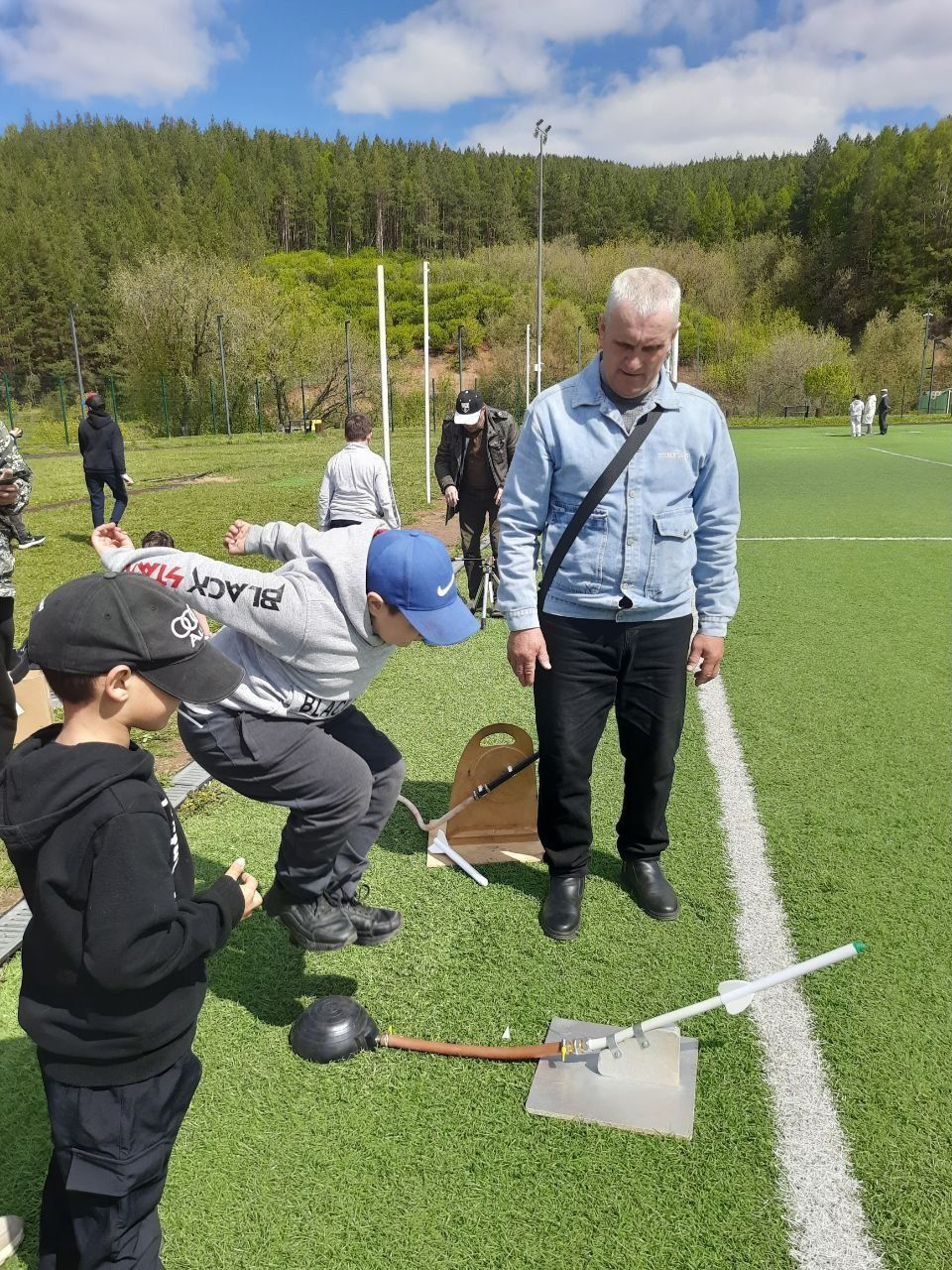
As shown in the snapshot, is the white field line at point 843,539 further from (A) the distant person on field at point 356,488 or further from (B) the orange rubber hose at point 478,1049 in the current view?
(B) the orange rubber hose at point 478,1049

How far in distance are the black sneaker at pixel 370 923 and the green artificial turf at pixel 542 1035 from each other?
78mm

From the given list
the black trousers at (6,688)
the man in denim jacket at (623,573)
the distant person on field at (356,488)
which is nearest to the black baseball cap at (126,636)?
the man in denim jacket at (623,573)

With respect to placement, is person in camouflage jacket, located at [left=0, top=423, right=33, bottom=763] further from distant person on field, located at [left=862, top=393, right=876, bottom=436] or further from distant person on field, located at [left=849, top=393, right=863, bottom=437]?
distant person on field, located at [left=862, top=393, right=876, bottom=436]

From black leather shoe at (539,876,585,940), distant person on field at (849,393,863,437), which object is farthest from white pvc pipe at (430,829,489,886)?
distant person on field at (849,393,863,437)

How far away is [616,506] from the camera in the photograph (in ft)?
9.83

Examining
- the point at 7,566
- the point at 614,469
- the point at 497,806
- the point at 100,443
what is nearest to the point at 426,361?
the point at 100,443

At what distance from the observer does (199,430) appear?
42719mm

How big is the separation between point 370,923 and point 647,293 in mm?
2486

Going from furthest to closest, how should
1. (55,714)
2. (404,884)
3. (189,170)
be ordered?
(189,170) < (55,714) < (404,884)

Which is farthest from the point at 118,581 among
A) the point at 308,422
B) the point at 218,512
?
the point at 308,422

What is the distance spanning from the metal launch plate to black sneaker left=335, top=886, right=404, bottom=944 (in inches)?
34.2

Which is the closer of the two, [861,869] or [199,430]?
[861,869]

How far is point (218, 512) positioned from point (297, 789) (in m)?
14.1

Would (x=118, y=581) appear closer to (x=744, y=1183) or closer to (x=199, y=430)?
(x=744, y=1183)
